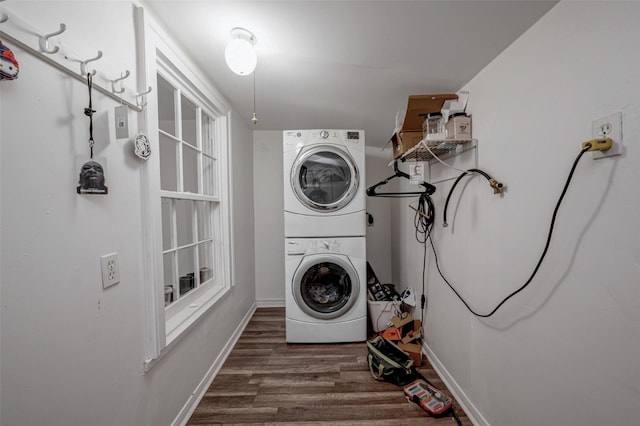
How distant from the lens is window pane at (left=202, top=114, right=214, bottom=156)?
1967 millimetres

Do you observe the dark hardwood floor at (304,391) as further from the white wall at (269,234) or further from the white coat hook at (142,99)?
the white coat hook at (142,99)

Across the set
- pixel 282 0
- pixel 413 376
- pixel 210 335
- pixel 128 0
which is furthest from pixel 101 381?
pixel 413 376

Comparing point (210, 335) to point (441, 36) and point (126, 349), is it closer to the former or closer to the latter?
point (126, 349)

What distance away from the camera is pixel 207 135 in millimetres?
2006

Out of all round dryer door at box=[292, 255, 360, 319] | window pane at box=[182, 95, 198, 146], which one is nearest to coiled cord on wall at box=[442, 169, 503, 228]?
round dryer door at box=[292, 255, 360, 319]

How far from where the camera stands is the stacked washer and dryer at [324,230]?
84.5 inches

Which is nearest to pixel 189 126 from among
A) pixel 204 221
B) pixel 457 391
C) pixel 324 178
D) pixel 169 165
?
pixel 169 165

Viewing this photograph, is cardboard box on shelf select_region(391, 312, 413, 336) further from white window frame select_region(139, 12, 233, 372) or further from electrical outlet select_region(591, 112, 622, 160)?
electrical outlet select_region(591, 112, 622, 160)

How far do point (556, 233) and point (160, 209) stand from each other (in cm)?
178

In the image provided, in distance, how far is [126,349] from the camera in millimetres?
969

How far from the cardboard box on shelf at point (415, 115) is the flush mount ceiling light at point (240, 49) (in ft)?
3.23

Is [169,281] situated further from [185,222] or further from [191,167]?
[191,167]

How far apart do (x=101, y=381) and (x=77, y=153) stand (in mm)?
806

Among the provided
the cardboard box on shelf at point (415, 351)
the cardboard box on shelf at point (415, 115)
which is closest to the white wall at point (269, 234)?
the cardboard box on shelf at point (415, 351)
